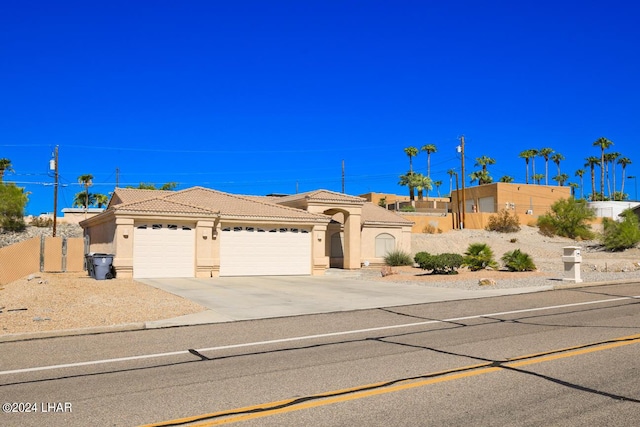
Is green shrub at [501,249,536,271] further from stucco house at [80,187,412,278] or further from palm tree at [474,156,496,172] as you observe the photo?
palm tree at [474,156,496,172]

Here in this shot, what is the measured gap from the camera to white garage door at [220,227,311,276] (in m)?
→ 28.8

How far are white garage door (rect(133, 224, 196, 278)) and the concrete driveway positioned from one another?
1254 mm

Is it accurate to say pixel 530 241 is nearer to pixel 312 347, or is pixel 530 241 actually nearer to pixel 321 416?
pixel 312 347

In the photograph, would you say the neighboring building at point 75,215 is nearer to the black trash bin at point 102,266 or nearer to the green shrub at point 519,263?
the black trash bin at point 102,266

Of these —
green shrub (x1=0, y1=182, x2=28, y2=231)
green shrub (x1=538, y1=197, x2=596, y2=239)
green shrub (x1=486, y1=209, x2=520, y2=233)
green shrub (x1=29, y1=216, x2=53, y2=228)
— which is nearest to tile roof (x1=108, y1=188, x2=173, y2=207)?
green shrub (x1=0, y1=182, x2=28, y2=231)

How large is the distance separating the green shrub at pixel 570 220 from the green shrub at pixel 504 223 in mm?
2875

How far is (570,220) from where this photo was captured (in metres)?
60.7

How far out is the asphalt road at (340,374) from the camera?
6223 millimetres


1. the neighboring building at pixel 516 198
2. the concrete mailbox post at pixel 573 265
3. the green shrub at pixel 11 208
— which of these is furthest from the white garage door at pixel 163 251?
the neighboring building at pixel 516 198

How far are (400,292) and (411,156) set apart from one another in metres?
76.9

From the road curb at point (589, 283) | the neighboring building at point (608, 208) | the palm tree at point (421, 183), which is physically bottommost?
the road curb at point (589, 283)

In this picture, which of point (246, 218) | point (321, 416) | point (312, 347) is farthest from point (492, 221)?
point (321, 416)

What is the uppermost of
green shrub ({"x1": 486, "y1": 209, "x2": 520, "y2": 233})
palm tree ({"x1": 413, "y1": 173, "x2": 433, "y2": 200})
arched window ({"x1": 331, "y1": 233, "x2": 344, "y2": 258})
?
palm tree ({"x1": 413, "y1": 173, "x2": 433, "y2": 200})

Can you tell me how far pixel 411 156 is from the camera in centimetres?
9550
